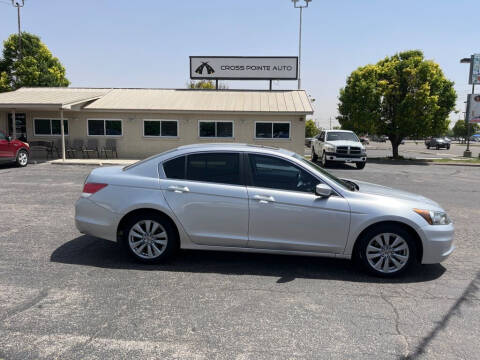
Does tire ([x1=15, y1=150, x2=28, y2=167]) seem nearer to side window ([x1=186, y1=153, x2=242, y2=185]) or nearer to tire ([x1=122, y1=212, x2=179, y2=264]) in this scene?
tire ([x1=122, y1=212, x2=179, y2=264])


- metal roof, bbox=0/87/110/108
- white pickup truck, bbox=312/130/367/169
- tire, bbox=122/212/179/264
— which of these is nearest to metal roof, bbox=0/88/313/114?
metal roof, bbox=0/87/110/108

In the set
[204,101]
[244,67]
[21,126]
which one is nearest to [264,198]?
[204,101]

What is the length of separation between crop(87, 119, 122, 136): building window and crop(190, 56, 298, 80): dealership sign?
26.1ft

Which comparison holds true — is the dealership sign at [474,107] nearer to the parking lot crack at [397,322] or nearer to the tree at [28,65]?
the parking lot crack at [397,322]

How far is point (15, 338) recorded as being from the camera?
3100mm

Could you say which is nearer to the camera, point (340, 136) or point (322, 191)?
point (322, 191)

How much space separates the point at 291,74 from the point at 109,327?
2495cm

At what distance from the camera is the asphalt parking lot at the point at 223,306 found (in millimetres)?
3054

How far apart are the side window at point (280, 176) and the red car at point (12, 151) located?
14030 mm

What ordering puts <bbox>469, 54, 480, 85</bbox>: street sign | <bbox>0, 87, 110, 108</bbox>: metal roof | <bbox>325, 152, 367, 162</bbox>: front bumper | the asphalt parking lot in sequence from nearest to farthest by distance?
the asphalt parking lot, <bbox>0, 87, 110, 108</bbox>: metal roof, <bbox>325, 152, 367, 162</bbox>: front bumper, <bbox>469, 54, 480, 85</bbox>: street sign

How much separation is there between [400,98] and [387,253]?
24351 mm

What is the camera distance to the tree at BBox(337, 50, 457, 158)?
25188 mm

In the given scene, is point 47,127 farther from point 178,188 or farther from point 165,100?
point 178,188

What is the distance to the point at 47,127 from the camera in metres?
21.8
